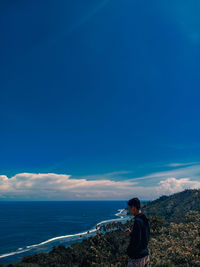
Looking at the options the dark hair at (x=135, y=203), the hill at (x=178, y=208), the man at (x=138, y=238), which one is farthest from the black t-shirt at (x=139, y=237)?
the hill at (x=178, y=208)

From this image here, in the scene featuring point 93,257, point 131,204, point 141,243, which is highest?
point 131,204

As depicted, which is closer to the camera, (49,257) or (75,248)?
(49,257)

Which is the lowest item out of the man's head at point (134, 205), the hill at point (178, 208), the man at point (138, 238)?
the hill at point (178, 208)

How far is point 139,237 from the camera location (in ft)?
12.6

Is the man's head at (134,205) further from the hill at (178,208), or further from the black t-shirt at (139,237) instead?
the hill at (178,208)

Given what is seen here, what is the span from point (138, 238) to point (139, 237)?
0.09 ft

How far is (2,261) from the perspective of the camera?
223 feet

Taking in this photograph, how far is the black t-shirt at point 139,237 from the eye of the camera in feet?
12.6

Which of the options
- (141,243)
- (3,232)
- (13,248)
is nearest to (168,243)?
(141,243)

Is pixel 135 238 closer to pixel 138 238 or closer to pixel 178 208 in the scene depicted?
pixel 138 238

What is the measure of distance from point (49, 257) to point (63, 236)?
149ft

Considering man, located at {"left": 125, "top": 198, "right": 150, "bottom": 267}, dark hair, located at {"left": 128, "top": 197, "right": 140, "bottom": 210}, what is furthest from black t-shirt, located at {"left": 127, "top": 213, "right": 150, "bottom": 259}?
dark hair, located at {"left": 128, "top": 197, "right": 140, "bottom": 210}

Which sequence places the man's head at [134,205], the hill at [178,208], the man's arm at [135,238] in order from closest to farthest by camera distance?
the man's arm at [135,238] → the man's head at [134,205] → the hill at [178,208]

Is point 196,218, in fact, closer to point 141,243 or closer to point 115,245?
point 115,245
